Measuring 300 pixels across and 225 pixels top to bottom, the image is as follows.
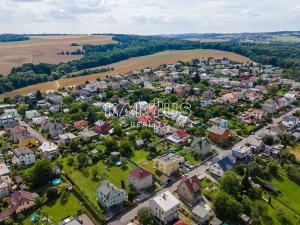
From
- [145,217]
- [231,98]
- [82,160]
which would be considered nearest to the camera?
[145,217]

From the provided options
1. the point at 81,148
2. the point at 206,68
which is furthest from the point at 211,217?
the point at 206,68

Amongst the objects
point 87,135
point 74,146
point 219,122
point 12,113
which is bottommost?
point 12,113

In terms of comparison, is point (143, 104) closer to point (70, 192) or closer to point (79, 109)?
point (79, 109)

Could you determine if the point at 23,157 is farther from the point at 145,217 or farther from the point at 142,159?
the point at 145,217

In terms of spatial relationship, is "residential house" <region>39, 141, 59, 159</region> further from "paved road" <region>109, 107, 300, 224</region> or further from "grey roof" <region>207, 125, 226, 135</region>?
"grey roof" <region>207, 125, 226, 135</region>

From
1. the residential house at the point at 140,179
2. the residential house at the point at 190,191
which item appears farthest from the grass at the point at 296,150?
the residential house at the point at 140,179

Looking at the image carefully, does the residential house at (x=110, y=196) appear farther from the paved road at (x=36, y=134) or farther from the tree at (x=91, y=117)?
the tree at (x=91, y=117)

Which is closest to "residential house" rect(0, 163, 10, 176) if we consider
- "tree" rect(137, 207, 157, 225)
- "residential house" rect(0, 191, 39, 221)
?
"residential house" rect(0, 191, 39, 221)

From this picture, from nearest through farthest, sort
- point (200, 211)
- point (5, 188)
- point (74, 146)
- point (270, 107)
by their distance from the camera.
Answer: point (200, 211)
point (5, 188)
point (74, 146)
point (270, 107)

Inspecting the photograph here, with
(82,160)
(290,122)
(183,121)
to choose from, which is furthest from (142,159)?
(290,122)
